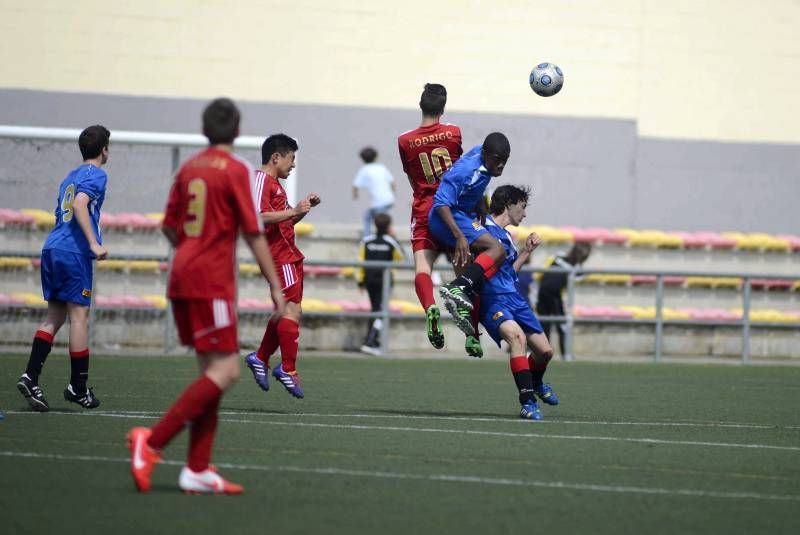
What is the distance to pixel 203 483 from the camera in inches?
259

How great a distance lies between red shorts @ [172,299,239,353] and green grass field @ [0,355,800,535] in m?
0.72

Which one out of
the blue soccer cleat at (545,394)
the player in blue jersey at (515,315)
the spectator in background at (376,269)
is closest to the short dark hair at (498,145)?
the player in blue jersey at (515,315)

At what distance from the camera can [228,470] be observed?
24.1 ft

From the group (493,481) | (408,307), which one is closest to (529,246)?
(493,481)

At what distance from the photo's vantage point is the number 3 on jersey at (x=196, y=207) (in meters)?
6.60

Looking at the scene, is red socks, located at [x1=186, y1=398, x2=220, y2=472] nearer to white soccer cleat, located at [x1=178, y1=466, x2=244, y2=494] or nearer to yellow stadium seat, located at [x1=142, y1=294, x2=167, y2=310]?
white soccer cleat, located at [x1=178, y1=466, x2=244, y2=494]

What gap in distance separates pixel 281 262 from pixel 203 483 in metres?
4.96

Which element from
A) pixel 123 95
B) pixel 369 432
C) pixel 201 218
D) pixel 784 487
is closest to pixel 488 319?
pixel 369 432

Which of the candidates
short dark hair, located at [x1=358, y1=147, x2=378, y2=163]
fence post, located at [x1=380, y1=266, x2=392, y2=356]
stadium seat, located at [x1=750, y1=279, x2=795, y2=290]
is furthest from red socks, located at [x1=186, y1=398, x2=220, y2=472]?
stadium seat, located at [x1=750, y1=279, x2=795, y2=290]

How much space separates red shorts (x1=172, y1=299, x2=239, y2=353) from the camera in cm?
658

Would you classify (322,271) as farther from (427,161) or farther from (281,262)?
(427,161)

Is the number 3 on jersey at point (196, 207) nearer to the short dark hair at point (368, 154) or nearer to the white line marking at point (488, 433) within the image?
the white line marking at point (488, 433)

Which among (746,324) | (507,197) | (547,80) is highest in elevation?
(547,80)

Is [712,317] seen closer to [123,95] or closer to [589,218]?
[589,218]
